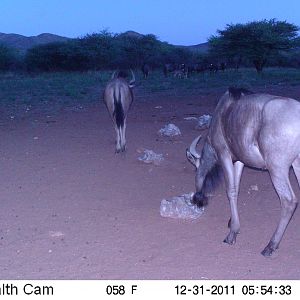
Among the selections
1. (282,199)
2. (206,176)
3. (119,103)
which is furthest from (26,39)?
(282,199)

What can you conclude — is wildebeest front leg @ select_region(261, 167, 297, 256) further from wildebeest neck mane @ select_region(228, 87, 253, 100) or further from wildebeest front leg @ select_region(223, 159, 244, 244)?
wildebeest neck mane @ select_region(228, 87, 253, 100)

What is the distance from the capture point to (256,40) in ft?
137

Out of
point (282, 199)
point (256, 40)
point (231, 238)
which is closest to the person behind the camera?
point (282, 199)

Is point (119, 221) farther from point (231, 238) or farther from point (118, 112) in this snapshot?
point (118, 112)

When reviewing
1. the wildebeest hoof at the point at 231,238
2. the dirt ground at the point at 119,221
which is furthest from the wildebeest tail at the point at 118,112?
the wildebeest hoof at the point at 231,238

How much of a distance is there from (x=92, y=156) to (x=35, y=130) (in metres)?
3.68

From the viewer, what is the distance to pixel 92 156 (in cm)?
913

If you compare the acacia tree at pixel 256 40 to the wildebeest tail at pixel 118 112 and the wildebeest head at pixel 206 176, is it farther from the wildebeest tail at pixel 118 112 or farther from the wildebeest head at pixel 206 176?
the wildebeest head at pixel 206 176

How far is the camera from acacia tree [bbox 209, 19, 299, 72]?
41353 millimetres

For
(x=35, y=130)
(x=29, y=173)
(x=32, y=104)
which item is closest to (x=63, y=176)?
(x=29, y=173)

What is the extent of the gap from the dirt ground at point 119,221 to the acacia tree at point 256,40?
3315 centimetres

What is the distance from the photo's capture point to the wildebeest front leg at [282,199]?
457 cm

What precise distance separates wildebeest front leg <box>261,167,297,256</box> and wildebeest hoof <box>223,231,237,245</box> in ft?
1.36

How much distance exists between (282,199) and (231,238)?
0.80m
